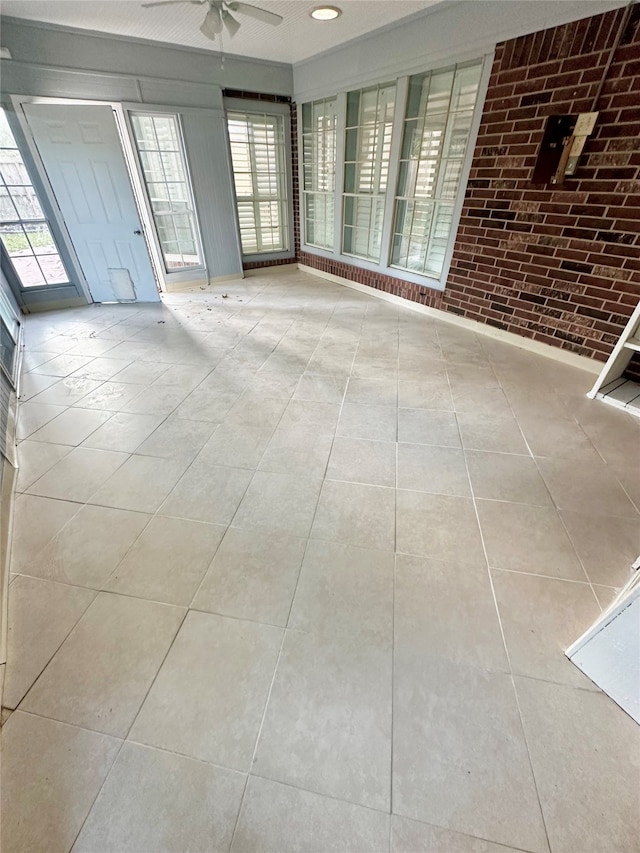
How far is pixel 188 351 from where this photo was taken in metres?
3.40

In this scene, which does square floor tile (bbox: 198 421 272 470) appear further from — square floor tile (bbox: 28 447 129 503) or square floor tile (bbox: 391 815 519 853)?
square floor tile (bbox: 391 815 519 853)

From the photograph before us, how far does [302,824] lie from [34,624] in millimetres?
1167

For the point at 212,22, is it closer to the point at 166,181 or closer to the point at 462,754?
the point at 166,181

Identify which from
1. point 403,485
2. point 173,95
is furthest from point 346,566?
point 173,95

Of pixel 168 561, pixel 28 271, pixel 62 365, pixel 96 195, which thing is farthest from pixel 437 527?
pixel 28 271

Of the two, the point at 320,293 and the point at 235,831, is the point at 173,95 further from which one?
the point at 235,831

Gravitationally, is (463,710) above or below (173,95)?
below

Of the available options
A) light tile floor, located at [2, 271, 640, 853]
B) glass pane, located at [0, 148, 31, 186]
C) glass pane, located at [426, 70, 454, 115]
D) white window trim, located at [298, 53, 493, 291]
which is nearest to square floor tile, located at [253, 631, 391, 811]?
light tile floor, located at [2, 271, 640, 853]

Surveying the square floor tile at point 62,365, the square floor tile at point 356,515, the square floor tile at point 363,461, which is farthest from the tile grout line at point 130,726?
the square floor tile at point 62,365

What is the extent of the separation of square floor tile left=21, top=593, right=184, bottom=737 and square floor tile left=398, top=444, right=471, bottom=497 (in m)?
1.30

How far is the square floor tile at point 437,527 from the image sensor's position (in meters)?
1.61

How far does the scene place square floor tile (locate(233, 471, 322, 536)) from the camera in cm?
173

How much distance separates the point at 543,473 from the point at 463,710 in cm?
138

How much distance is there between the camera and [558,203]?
2857 mm
